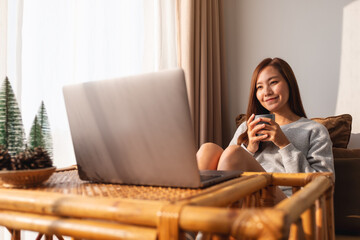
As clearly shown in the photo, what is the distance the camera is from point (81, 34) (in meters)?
1.71

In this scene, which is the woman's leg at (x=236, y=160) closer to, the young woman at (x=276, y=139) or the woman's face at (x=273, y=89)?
the young woman at (x=276, y=139)

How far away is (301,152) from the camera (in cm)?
137

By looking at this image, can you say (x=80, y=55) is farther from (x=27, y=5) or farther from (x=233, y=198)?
(x=233, y=198)

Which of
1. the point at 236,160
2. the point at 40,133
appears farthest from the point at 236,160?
the point at 40,133

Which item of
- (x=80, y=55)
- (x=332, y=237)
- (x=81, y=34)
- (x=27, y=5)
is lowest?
(x=332, y=237)

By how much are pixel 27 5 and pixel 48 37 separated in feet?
0.55

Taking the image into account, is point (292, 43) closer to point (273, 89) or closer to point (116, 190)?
point (273, 89)

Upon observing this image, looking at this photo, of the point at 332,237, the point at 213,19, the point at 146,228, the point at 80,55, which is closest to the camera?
the point at 146,228

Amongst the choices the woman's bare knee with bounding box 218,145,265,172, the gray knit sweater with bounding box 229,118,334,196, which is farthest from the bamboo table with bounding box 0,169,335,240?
the gray knit sweater with bounding box 229,118,334,196

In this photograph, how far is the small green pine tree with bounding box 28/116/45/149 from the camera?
733mm

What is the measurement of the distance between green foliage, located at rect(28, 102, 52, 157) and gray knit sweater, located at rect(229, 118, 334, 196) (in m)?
0.99

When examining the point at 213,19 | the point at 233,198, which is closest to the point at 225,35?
the point at 213,19

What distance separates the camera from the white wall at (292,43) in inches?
83.4

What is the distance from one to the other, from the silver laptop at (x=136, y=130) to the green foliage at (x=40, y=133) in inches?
2.8
